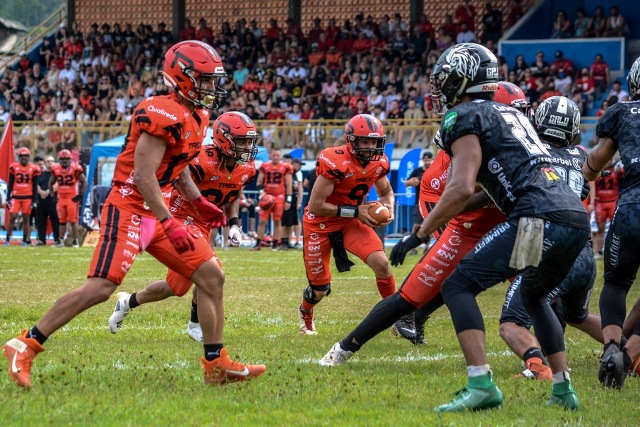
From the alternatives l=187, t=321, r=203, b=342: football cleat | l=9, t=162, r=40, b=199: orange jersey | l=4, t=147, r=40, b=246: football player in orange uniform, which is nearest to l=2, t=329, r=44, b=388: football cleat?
l=187, t=321, r=203, b=342: football cleat

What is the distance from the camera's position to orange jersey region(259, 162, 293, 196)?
20.4m

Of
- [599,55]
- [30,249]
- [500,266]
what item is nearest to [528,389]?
[500,266]

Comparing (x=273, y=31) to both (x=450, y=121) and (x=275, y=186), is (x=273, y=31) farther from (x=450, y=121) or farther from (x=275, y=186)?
(x=450, y=121)

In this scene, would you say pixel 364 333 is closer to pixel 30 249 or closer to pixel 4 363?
pixel 4 363

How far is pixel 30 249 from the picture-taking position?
19406mm

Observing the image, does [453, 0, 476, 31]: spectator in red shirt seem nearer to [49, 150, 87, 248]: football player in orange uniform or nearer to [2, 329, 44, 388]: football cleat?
[49, 150, 87, 248]: football player in orange uniform

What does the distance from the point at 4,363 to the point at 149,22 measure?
30800mm

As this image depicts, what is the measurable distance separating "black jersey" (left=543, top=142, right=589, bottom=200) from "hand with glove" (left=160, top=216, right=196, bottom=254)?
2277mm

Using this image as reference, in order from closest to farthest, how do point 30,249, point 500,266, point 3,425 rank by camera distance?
point 3,425, point 500,266, point 30,249

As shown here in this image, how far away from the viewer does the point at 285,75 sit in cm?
2916

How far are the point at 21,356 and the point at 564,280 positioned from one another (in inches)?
124

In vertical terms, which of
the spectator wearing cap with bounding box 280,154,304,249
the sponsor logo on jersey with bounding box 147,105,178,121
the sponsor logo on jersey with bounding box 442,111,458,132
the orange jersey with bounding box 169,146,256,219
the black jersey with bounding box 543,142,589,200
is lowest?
the spectator wearing cap with bounding box 280,154,304,249

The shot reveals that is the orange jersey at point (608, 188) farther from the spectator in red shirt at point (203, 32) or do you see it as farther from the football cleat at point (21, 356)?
the spectator in red shirt at point (203, 32)

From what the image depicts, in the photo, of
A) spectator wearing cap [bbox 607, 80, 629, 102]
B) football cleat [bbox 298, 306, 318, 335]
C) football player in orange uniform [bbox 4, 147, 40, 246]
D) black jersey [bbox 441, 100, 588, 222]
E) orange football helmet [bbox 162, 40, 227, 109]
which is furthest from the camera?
spectator wearing cap [bbox 607, 80, 629, 102]
